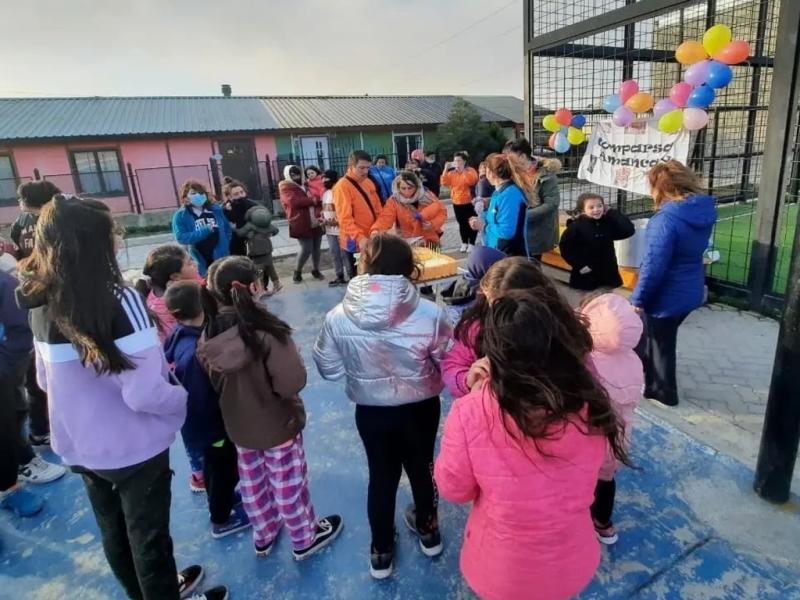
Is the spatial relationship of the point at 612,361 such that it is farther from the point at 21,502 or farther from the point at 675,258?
the point at 21,502

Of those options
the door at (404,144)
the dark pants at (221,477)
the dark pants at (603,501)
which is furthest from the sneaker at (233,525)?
the door at (404,144)

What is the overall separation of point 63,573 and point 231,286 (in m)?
1.61

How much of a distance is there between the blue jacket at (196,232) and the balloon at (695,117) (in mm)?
4739

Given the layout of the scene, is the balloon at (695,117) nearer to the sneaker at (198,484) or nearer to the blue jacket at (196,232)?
the blue jacket at (196,232)

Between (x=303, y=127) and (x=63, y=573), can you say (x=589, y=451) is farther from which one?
(x=303, y=127)

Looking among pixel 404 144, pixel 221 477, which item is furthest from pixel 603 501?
pixel 404 144

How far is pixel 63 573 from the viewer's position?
221 centimetres

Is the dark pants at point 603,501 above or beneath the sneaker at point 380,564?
above

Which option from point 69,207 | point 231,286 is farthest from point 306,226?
point 69,207

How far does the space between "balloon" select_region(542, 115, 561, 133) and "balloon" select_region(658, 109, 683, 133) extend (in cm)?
166

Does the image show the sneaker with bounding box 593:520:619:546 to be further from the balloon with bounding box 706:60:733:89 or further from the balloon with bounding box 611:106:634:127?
the balloon with bounding box 611:106:634:127

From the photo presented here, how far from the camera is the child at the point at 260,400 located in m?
1.82

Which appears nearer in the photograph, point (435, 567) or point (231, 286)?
point (231, 286)

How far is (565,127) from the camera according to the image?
6309 mm
